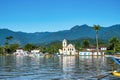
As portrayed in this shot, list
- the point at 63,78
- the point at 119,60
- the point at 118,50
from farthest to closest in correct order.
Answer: the point at 118,50 → the point at 119,60 → the point at 63,78

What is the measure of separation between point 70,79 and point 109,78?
5378 millimetres

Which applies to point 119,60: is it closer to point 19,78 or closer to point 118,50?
point 19,78

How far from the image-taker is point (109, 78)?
1671 inches

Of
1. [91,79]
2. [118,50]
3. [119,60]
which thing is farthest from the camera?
[118,50]

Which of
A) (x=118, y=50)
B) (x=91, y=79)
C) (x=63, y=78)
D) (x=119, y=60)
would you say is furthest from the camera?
(x=118, y=50)

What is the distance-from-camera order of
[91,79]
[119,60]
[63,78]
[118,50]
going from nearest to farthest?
[91,79]
[63,78]
[119,60]
[118,50]

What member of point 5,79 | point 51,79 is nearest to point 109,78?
point 51,79

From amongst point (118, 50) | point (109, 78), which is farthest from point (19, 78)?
point (118, 50)

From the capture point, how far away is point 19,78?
44.6m

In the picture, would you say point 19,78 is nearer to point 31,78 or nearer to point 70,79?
point 31,78

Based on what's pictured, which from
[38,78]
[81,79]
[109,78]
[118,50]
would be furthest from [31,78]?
[118,50]

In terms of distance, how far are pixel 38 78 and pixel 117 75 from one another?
36.7ft

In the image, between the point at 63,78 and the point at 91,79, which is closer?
the point at 91,79

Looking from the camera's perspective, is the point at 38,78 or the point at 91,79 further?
the point at 38,78
